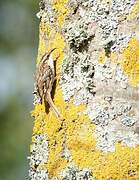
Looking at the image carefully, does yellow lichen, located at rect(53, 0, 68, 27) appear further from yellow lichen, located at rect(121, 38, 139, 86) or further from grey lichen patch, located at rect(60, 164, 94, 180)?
grey lichen patch, located at rect(60, 164, 94, 180)

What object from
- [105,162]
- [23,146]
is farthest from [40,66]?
[23,146]

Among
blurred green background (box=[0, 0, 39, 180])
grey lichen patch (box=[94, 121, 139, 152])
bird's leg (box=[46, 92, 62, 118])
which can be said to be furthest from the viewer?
→ blurred green background (box=[0, 0, 39, 180])

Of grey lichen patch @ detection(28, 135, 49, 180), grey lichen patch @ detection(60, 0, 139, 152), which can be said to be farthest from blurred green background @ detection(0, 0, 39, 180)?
grey lichen patch @ detection(60, 0, 139, 152)

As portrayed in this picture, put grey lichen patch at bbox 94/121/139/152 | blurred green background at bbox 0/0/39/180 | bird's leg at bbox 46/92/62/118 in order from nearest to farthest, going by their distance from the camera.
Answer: grey lichen patch at bbox 94/121/139/152 < bird's leg at bbox 46/92/62/118 < blurred green background at bbox 0/0/39/180

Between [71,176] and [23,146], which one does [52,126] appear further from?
[23,146]

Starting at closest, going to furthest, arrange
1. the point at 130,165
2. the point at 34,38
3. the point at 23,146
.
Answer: the point at 130,165 < the point at 23,146 < the point at 34,38

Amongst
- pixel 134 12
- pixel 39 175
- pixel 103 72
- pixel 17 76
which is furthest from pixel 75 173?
pixel 17 76
